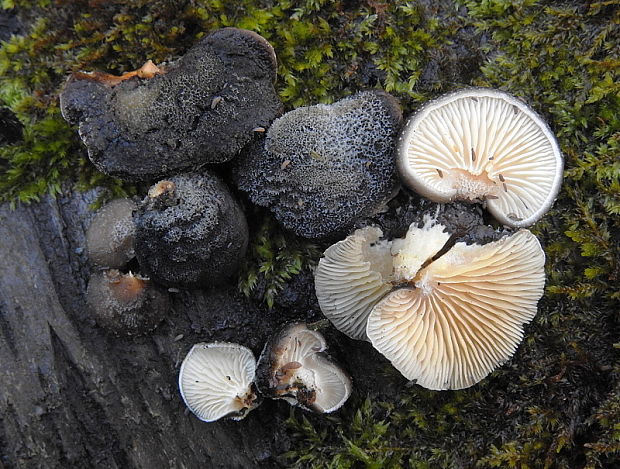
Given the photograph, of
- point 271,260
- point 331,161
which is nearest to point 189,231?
point 271,260

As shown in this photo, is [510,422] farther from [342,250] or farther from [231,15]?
[231,15]

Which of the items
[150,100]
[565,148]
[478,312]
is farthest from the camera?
[565,148]

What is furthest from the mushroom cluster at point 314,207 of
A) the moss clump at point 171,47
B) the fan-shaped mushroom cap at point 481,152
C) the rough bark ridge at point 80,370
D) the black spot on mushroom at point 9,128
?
the black spot on mushroom at point 9,128

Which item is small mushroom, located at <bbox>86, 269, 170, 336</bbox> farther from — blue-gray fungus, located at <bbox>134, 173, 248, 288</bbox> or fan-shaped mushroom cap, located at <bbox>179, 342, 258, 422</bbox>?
fan-shaped mushroom cap, located at <bbox>179, 342, 258, 422</bbox>

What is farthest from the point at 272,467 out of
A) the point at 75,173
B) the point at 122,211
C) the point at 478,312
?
the point at 75,173

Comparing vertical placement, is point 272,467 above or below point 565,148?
below

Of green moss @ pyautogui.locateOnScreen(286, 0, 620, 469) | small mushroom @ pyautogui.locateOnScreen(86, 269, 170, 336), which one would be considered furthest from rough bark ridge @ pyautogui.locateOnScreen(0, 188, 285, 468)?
green moss @ pyautogui.locateOnScreen(286, 0, 620, 469)
